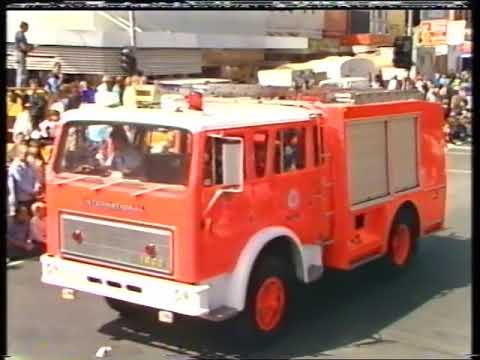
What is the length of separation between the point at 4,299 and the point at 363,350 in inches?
62.1

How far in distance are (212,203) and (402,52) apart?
1.10 meters

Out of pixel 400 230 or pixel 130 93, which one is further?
pixel 400 230

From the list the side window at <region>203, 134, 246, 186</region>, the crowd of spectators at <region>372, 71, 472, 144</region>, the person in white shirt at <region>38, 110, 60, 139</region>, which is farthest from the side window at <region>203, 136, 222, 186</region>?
the crowd of spectators at <region>372, 71, 472, 144</region>

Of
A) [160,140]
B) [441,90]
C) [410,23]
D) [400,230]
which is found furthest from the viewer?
[400,230]

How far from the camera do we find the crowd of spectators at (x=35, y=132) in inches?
132

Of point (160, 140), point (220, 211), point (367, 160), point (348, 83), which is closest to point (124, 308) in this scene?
point (220, 211)

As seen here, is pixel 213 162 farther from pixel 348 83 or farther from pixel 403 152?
pixel 403 152

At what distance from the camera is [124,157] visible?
3633 mm

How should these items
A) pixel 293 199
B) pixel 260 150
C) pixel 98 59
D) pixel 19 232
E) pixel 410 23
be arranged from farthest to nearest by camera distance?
pixel 19 232 → pixel 293 199 → pixel 260 150 → pixel 98 59 → pixel 410 23

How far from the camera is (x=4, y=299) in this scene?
10.7ft

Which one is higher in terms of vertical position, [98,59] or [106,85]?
[98,59]

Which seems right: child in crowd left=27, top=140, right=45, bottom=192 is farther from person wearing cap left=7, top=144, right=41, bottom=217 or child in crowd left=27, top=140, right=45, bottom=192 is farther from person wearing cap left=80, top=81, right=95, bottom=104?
person wearing cap left=80, top=81, right=95, bottom=104

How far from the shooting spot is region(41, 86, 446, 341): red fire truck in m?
3.49

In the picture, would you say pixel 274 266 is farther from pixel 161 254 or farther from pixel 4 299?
pixel 4 299
